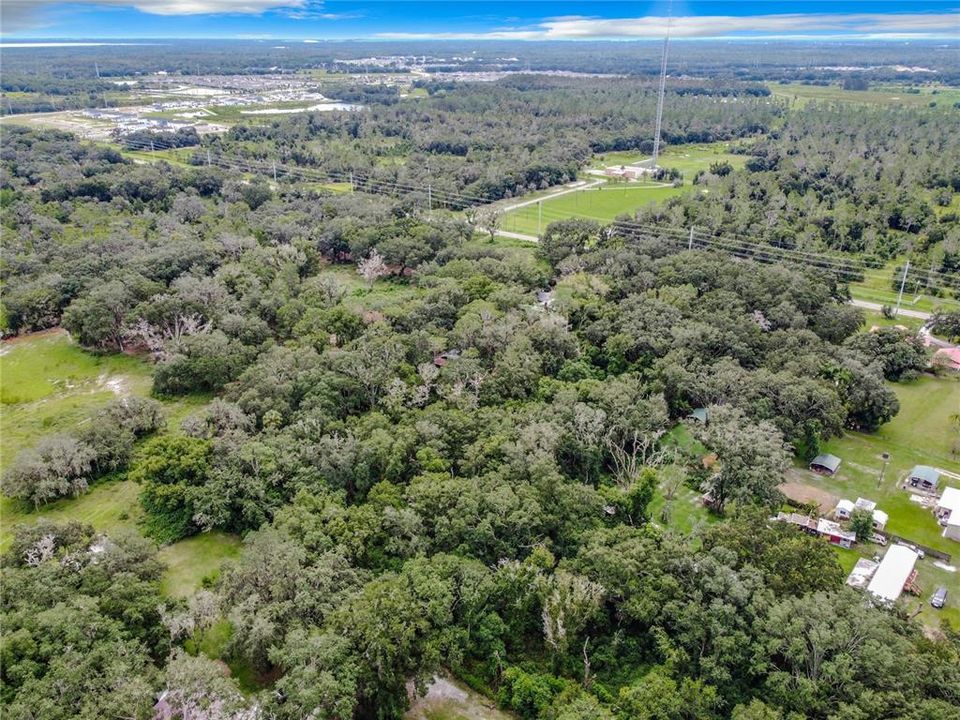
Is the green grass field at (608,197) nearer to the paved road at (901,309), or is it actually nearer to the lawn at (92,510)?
the paved road at (901,309)

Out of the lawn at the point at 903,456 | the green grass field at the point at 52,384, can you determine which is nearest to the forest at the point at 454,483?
the lawn at the point at 903,456

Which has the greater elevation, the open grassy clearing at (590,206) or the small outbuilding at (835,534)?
the open grassy clearing at (590,206)

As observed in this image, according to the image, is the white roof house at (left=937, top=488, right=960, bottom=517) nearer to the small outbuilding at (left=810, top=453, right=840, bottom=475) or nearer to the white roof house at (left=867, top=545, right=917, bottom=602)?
the white roof house at (left=867, top=545, right=917, bottom=602)

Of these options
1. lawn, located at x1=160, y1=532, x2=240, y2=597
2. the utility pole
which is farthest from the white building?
lawn, located at x1=160, y1=532, x2=240, y2=597

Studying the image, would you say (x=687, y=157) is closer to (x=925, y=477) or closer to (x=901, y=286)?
(x=901, y=286)

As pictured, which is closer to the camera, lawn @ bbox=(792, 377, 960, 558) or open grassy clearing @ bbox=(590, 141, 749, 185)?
lawn @ bbox=(792, 377, 960, 558)

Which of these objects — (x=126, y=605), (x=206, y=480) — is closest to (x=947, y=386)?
(x=206, y=480)
